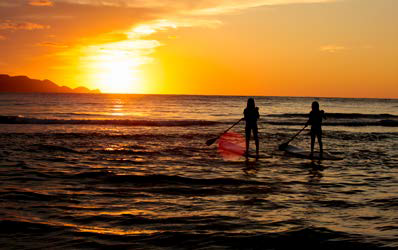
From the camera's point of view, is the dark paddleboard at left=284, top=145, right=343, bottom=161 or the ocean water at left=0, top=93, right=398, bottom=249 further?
the dark paddleboard at left=284, top=145, right=343, bottom=161

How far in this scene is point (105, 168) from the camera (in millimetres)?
Result: 11648

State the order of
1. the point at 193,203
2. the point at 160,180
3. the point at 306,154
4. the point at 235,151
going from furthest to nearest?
the point at 235,151
the point at 306,154
the point at 160,180
the point at 193,203

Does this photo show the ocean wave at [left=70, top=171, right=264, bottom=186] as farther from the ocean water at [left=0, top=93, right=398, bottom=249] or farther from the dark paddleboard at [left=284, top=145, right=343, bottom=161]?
the dark paddleboard at [left=284, top=145, right=343, bottom=161]

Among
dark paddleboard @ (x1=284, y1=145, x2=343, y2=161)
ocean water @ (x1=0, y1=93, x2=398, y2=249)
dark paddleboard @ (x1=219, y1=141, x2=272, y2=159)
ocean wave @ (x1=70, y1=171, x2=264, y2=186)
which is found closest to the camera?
ocean water @ (x1=0, y1=93, x2=398, y2=249)

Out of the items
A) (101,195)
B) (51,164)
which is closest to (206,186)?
(101,195)

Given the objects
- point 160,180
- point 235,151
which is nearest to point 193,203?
point 160,180

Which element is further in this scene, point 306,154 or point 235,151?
point 235,151

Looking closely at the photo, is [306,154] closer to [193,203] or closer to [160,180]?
[160,180]

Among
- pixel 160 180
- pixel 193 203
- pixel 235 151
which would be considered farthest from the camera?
pixel 235 151

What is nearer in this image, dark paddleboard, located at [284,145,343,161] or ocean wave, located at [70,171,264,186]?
ocean wave, located at [70,171,264,186]

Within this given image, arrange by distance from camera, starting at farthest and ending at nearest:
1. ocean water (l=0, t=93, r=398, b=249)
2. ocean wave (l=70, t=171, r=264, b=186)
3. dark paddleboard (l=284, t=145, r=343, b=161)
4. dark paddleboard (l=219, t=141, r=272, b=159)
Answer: dark paddleboard (l=219, t=141, r=272, b=159), dark paddleboard (l=284, t=145, r=343, b=161), ocean wave (l=70, t=171, r=264, b=186), ocean water (l=0, t=93, r=398, b=249)

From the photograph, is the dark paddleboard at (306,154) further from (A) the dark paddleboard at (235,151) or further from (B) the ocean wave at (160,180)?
(B) the ocean wave at (160,180)

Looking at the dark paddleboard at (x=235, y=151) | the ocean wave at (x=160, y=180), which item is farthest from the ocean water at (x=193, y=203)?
the dark paddleboard at (x=235, y=151)

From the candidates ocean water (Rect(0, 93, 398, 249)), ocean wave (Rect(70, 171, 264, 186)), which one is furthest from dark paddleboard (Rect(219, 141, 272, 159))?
ocean wave (Rect(70, 171, 264, 186))
